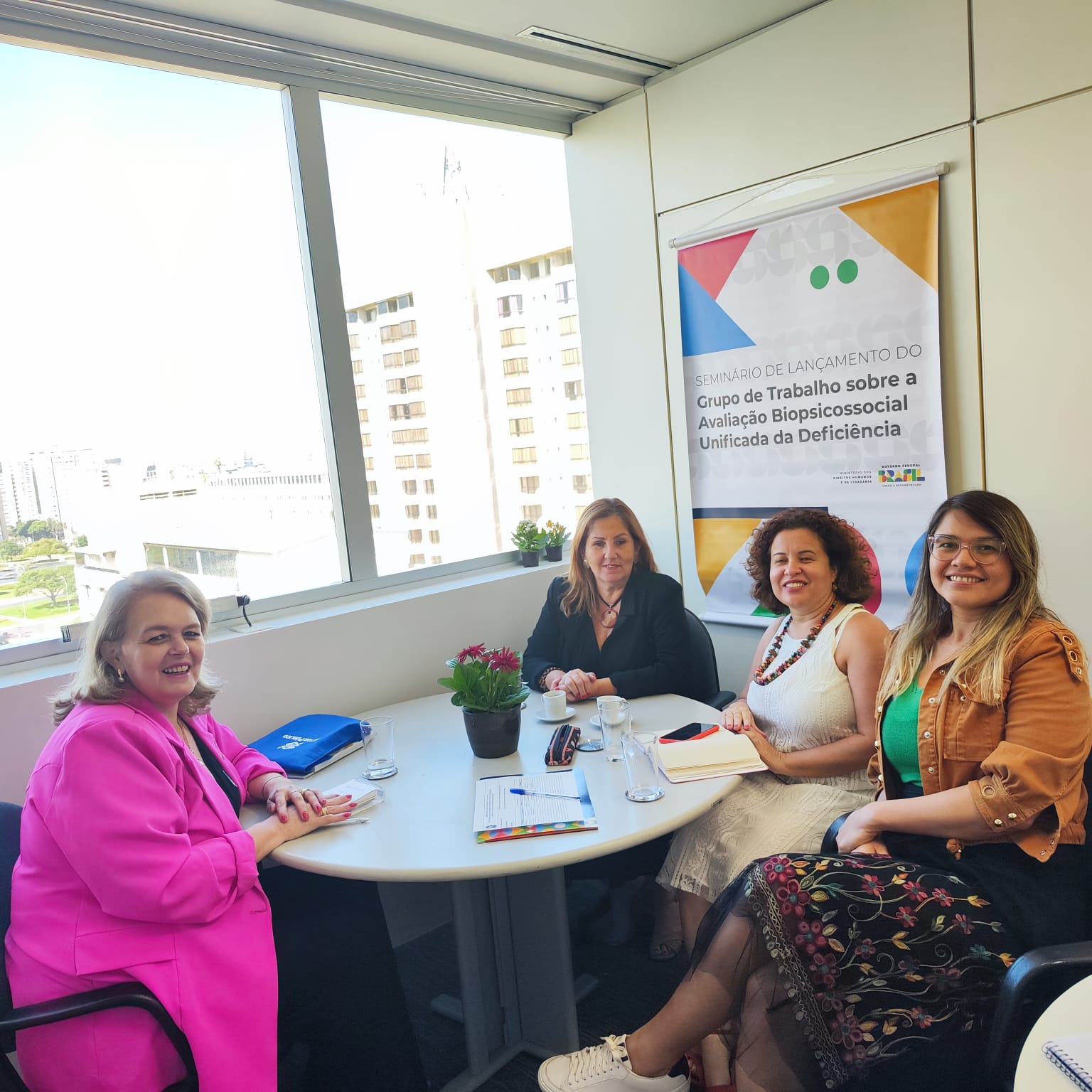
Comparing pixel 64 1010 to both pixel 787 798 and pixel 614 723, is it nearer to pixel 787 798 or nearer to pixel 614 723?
pixel 614 723

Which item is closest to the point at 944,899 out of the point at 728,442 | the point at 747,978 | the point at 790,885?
the point at 790,885

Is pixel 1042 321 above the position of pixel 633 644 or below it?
above

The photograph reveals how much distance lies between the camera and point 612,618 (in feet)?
9.92

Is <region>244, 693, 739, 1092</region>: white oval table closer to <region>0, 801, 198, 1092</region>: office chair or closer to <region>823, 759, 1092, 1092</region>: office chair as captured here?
<region>0, 801, 198, 1092</region>: office chair

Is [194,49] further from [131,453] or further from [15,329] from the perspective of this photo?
[131,453]

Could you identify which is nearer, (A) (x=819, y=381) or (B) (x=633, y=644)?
(B) (x=633, y=644)

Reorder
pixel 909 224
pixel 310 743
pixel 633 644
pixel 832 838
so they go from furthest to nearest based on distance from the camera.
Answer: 1. pixel 633 644
2. pixel 909 224
3. pixel 310 743
4. pixel 832 838

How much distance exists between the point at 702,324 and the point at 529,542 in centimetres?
110

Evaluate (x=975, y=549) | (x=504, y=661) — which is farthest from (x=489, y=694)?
(x=975, y=549)

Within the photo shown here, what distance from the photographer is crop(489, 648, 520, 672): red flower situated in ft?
7.32

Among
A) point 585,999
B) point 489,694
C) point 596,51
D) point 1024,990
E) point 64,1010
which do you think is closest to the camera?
point 1024,990

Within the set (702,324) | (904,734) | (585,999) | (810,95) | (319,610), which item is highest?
(810,95)

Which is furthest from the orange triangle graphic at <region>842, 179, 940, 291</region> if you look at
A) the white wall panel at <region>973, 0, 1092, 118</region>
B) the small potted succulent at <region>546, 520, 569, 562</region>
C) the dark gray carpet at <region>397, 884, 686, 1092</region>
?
the dark gray carpet at <region>397, 884, 686, 1092</region>

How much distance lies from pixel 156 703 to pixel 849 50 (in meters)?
2.78
